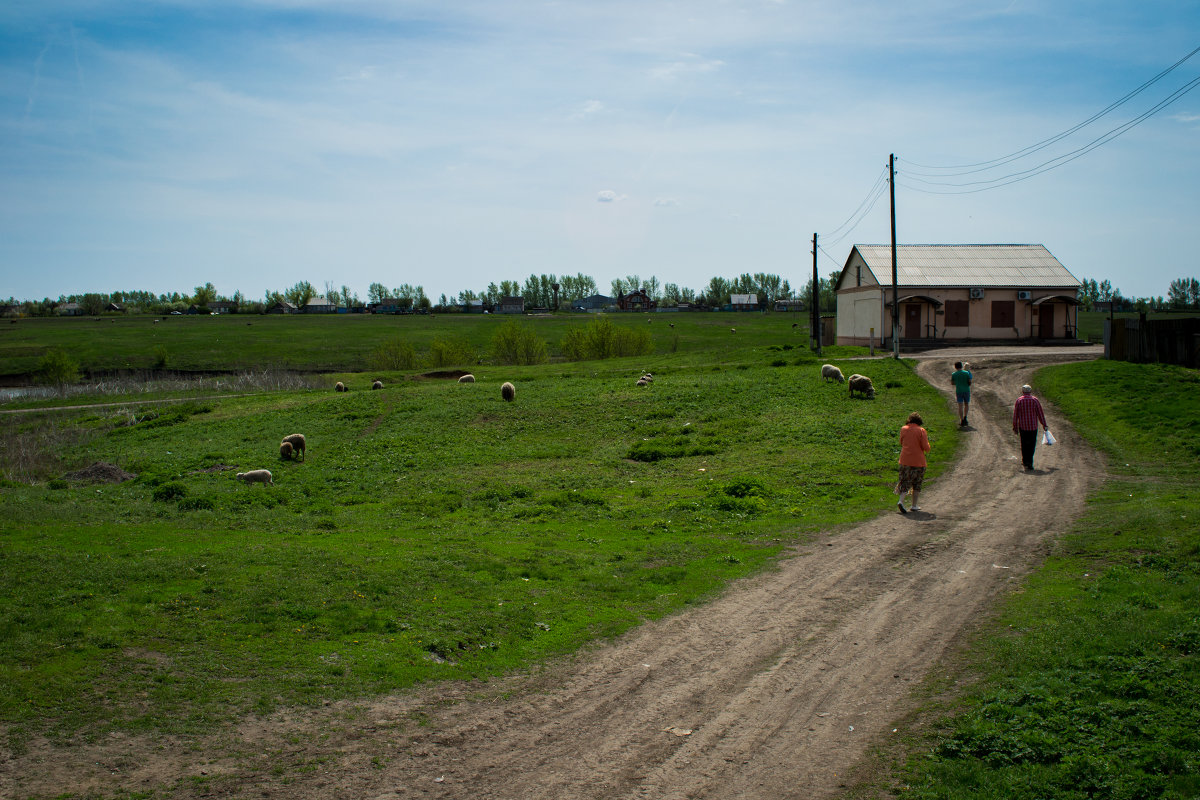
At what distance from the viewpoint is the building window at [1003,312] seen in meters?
58.9

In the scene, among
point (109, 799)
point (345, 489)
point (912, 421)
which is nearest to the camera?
point (109, 799)

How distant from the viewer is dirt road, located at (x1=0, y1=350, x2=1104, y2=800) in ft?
25.2

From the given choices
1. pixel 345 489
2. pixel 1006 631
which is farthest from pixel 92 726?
pixel 345 489

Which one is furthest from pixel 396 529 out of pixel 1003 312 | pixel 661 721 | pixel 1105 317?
pixel 1105 317

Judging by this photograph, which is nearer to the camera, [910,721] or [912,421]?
[910,721]

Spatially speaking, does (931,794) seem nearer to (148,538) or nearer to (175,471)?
(148,538)

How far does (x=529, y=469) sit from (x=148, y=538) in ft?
43.5

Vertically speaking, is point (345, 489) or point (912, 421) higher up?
point (912, 421)

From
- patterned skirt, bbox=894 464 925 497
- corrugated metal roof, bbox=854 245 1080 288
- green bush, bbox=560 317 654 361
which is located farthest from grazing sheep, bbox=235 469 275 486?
green bush, bbox=560 317 654 361

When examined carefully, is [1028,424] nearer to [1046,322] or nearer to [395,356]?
[1046,322]

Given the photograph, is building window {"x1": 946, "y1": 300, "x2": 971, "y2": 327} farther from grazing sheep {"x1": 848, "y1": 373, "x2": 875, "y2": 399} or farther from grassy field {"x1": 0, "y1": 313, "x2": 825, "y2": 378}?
grassy field {"x1": 0, "y1": 313, "x2": 825, "y2": 378}

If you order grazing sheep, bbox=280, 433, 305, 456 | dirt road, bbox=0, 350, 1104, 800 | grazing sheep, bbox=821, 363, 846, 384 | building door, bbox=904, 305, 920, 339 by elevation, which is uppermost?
building door, bbox=904, 305, 920, 339

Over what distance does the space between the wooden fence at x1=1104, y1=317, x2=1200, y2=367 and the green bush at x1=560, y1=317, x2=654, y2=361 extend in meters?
57.3

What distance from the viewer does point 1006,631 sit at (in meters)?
11.1
